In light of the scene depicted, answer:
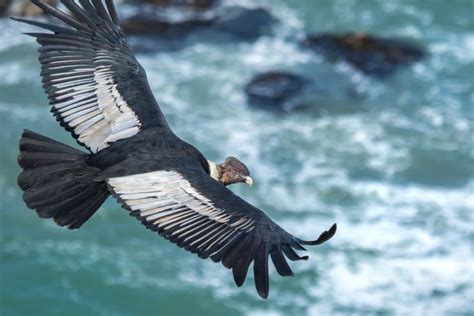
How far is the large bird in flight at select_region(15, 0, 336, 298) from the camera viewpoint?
8281mm

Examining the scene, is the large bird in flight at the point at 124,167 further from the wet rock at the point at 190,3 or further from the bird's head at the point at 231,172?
the wet rock at the point at 190,3

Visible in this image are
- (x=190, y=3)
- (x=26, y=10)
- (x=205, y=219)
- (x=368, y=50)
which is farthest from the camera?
(x=190, y=3)

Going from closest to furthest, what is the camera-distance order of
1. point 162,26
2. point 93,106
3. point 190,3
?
1. point 93,106
2. point 162,26
3. point 190,3

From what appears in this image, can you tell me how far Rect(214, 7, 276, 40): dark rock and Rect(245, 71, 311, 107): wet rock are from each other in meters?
2.08

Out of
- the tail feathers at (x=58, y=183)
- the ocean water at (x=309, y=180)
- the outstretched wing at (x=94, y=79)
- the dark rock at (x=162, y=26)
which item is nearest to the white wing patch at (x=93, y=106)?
the outstretched wing at (x=94, y=79)

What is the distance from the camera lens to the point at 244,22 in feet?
77.4

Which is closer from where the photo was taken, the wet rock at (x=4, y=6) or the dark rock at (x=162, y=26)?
the dark rock at (x=162, y=26)

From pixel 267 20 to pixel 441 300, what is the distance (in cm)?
940

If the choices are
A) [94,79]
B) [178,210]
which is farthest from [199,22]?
[178,210]

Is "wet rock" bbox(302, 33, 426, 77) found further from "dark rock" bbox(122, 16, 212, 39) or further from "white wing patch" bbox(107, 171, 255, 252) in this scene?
"white wing patch" bbox(107, 171, 255, 252)

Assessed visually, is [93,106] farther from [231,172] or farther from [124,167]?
[231,172]

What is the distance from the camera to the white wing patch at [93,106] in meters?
9.62

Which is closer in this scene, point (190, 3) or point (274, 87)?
point (274, 87)

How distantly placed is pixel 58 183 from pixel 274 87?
39.9 ft
